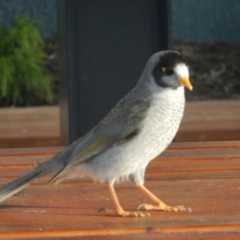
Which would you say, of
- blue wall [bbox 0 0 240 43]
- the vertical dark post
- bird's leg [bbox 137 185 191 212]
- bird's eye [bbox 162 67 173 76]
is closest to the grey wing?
bird's eye [bbox 162 67 173 76]

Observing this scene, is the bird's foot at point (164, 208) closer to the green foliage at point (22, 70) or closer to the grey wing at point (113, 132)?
the grey wing at point (113, 132)

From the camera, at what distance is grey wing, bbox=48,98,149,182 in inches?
122

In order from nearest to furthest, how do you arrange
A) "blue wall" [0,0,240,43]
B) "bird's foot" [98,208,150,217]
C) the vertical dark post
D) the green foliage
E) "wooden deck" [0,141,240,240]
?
"wooden deck" [0,141,240,240] < "bird's foot" [98,208,150,217] < the vertical dark post < the green foliage < "blue wall" [0,0,240,43]

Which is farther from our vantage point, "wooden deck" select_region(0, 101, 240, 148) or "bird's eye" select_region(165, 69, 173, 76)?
"wooden deck" select_region(0, 101, 240, 148)

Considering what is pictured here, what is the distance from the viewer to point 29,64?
27.1 ft

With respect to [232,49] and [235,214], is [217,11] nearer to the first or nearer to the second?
[232,49]

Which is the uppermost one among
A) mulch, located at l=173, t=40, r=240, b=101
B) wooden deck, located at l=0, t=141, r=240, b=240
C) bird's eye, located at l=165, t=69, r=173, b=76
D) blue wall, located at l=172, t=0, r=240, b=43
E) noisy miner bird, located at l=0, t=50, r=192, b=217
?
bird's eye, located at l=165, t=69, r=173, b=76

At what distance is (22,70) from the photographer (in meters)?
8.26

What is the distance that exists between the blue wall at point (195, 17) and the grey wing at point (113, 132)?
6.01 meters

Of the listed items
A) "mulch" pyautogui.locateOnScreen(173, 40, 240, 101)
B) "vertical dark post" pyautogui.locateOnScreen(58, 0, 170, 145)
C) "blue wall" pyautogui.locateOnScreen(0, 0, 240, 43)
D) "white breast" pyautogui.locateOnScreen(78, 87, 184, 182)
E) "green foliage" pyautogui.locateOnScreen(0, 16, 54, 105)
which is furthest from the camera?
"blue wall" pyautogui.locateOnScreen(0, 0, 240, 43)

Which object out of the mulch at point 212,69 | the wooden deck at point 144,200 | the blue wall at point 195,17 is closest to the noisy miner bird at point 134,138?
the wooden deck at point 144,200

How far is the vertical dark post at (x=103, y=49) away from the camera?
4332 mm

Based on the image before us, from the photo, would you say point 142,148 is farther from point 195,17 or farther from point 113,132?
point 195,17

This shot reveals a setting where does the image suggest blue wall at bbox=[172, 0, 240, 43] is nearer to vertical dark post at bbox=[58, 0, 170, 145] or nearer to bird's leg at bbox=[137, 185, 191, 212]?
vertical dark post at bbox=[58, 0, 170, 145]
